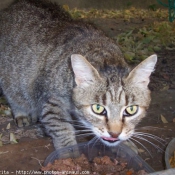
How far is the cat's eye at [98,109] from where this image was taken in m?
2.47

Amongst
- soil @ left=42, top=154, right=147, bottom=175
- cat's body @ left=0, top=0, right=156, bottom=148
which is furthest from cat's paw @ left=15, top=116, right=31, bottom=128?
soil @ left=42, top=154, right=147, bottom=175

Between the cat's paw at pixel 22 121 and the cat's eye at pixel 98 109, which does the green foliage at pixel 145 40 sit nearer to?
the cat's paw at pixel 22 121

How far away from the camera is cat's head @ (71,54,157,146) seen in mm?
2445

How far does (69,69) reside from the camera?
281cm

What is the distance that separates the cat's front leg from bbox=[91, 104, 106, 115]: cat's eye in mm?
438

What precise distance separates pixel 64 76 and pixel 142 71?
656 mm

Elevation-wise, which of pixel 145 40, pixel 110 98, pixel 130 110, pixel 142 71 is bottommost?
pixel 145 40

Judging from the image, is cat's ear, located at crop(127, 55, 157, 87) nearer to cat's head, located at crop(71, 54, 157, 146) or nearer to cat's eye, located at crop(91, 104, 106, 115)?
cat's head, located at crop(71, 54, 157, 146)

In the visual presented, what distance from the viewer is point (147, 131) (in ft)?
10.4

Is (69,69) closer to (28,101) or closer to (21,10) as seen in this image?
(28,101)

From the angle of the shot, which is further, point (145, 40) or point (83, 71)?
point (145, 40)

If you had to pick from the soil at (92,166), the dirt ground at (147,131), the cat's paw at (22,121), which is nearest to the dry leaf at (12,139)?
the dirt ground at (147,131)

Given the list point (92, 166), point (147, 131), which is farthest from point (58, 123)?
point (147, 131)

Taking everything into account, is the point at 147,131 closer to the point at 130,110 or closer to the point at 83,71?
the point at 130,110
